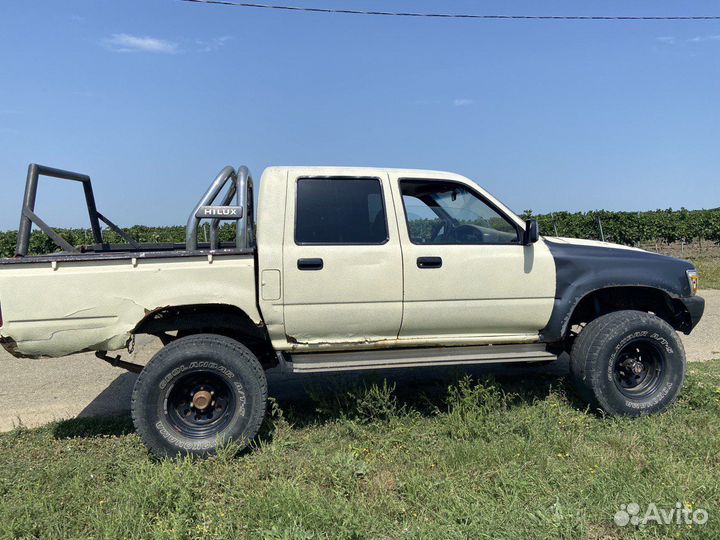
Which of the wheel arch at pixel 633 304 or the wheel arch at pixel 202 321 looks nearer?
the wheel arch at pixel 202 321

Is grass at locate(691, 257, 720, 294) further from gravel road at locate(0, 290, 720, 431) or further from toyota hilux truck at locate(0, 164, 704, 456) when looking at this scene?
toyota hilux truck at locate(0, 164, 704, 456)

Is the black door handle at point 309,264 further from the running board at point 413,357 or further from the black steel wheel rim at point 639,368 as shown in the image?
the black steel wheel rim at point 639,368

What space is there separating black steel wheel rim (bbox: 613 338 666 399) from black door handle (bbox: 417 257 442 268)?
1.69 metres

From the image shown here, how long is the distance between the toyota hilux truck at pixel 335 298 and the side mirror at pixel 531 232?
0.02m

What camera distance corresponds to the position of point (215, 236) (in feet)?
14.8

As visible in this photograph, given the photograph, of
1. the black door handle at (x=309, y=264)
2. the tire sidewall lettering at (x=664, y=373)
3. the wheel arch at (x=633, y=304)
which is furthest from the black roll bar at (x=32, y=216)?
the tire sidewall lettering at (x=664, y=373)

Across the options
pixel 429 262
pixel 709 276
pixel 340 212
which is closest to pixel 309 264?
pixel 340 212

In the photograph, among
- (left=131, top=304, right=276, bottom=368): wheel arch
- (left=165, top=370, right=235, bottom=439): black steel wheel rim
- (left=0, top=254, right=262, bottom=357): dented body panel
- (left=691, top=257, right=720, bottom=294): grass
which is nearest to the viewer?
(left=0, top=254, right=262, bottom=357): dented body panel

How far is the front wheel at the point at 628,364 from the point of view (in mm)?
4223

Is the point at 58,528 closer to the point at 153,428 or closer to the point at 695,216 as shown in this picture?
the point at 153,428

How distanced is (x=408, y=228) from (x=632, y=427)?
7.42 feet

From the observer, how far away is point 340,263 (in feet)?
12.9

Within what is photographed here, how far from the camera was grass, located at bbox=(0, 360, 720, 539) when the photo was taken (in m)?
2.88
